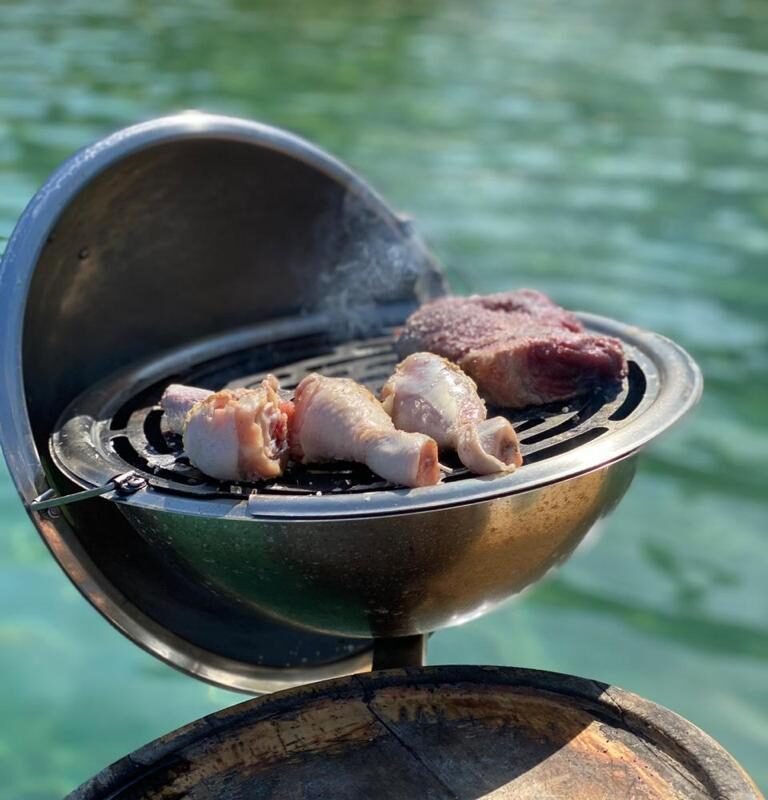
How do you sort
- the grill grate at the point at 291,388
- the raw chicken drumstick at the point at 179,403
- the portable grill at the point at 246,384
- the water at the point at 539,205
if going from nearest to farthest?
the portable grill at the point at 246,384, the grill grate at the point at 291,388, the raw chicken drumstick at the point at 179,403, the water at the point at 539,205

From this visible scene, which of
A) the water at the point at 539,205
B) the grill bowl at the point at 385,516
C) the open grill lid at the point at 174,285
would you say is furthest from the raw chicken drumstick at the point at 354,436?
the water at the point at 539,205

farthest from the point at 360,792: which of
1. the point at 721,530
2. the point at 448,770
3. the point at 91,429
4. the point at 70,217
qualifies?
the point at 721,530

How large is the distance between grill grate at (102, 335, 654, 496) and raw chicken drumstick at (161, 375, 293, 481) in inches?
1.4

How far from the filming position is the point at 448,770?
2010mm

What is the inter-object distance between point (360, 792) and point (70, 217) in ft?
5.24

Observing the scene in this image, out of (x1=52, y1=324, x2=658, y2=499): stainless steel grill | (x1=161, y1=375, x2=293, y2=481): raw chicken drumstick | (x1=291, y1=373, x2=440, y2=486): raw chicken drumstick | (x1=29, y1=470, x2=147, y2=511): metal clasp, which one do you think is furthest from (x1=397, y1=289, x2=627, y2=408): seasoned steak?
(x1=29, y1=470, x2=147, y2=511): metal clasp

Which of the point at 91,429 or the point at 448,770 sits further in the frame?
the point at 91,429

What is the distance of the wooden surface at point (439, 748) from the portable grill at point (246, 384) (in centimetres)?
19

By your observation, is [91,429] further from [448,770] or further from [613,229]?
Result: [613,229]

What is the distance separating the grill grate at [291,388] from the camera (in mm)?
2143

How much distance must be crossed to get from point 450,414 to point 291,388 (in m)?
0.75

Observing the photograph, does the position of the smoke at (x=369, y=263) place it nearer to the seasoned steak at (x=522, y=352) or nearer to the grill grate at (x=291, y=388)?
the grill grate at (x=291, y=388)

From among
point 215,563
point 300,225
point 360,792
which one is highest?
point 300,225

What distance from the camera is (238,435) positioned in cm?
209
